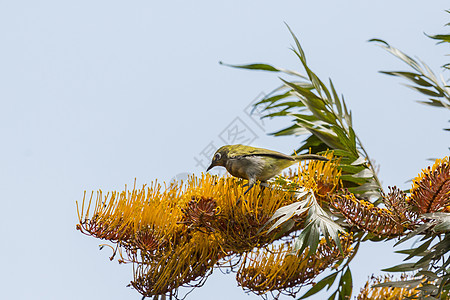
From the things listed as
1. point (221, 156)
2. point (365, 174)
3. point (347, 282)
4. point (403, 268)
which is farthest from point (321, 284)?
point (221, 156)

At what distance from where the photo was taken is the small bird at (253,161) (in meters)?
1.29

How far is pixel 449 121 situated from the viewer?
1501mm

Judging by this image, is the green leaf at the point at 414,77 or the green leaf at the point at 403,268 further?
the green leaf at the point at 414,77

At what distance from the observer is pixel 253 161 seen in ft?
4.23

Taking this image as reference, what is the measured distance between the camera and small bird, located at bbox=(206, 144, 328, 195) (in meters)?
1.29

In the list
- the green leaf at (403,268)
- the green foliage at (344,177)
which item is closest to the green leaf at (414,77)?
the green foliage at (344,177)

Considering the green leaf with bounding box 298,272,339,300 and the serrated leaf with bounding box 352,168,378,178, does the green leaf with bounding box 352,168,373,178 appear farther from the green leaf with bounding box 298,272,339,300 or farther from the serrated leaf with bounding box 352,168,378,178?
the green leaf with bounding box 298,272,339,300

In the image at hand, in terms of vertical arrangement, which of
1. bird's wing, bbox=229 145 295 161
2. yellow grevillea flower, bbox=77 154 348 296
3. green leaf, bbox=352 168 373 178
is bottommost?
yellow grevillea flower, bbox=77 154 348 296

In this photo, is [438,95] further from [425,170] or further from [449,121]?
[425,170]

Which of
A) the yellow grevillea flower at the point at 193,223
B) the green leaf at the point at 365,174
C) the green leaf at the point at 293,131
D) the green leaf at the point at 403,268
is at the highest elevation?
the green leaf at the point at 293,131

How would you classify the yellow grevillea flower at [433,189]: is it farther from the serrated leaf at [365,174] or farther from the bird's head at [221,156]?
the bird's head at [221,156]

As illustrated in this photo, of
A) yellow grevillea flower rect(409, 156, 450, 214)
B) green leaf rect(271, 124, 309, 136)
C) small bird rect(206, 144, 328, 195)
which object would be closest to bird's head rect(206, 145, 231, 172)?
small bird rect(206, 144, 328, 195)

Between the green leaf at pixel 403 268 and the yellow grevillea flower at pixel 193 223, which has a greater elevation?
the green leaf at pixel 403 268

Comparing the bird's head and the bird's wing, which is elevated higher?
the bird's wing
